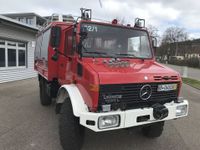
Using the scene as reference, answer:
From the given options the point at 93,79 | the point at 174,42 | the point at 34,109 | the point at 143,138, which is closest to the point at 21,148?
the point at 93,79

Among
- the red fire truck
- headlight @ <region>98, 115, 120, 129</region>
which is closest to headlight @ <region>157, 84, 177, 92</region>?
the red fire truck

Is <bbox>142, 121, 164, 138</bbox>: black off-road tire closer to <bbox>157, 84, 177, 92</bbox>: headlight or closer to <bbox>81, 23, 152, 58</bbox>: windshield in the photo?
<bbox>157, 84, 177, 92</bbox>: headlight

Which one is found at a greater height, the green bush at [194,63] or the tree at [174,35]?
the tree at [174,35]

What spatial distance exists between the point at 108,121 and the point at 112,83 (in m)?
0.57

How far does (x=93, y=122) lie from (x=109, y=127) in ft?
0.86

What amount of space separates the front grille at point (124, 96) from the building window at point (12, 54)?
1031 cm

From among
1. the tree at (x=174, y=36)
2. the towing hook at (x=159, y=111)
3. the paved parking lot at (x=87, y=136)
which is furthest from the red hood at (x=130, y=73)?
the tree at (x=174, y=36)

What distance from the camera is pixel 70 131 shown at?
3.76m

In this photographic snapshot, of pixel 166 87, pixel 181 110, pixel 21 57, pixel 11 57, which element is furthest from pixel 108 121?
pixel 21 57

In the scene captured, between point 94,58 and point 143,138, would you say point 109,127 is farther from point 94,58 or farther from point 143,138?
point 143,138

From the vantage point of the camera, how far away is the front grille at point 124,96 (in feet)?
11.4

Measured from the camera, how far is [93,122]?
331 cm

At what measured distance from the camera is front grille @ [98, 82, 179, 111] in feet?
11.4

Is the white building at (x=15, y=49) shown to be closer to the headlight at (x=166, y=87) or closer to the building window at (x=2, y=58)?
the building window at (x=2, y=58)
